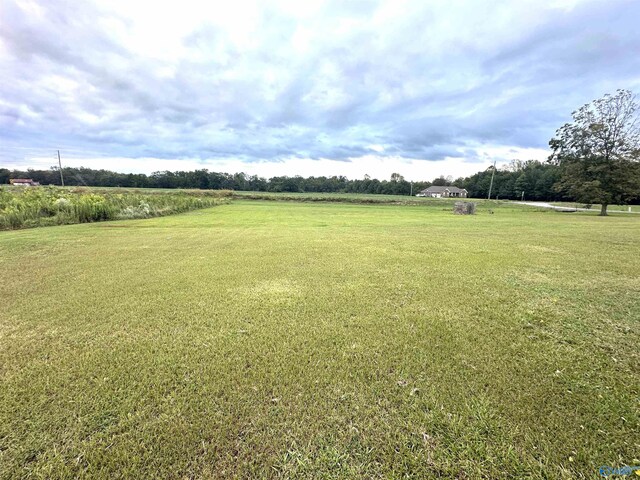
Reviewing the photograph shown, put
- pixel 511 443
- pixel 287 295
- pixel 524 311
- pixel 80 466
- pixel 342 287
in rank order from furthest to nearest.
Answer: pixel 342 287, pixel 287 295, pixel 524 311, pixel 511 443, pixel 80 466

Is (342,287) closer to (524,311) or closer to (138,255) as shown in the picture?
(524,311)

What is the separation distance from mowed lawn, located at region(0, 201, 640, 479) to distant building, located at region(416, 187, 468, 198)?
10362cm

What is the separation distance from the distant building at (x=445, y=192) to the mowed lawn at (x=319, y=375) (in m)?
104

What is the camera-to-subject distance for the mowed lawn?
1.85 m

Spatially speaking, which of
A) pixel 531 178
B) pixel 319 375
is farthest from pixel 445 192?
pixel 319 375

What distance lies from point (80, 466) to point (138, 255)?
655cm

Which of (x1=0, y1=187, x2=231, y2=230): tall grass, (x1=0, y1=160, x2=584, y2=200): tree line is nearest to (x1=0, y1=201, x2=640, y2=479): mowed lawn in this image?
(x1=0, y1=187, x2=231, y2=230): tall grass

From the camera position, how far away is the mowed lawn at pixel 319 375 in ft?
6.08

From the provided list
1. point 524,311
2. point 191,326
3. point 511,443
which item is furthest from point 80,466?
point 524,311

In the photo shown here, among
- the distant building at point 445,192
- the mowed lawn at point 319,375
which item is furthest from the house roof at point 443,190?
the mowed lawn at point 319,375

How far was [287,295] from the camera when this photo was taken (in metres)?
4.64

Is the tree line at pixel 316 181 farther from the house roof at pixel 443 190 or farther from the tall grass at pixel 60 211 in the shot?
the tall grass at pixel 60 211

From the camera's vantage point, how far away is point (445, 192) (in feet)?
332

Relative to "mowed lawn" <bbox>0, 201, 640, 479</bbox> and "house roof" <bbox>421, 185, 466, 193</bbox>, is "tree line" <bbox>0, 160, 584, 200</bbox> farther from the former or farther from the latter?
"mowed lawn" <bbox>0, 201, 640, 479</bbox>
